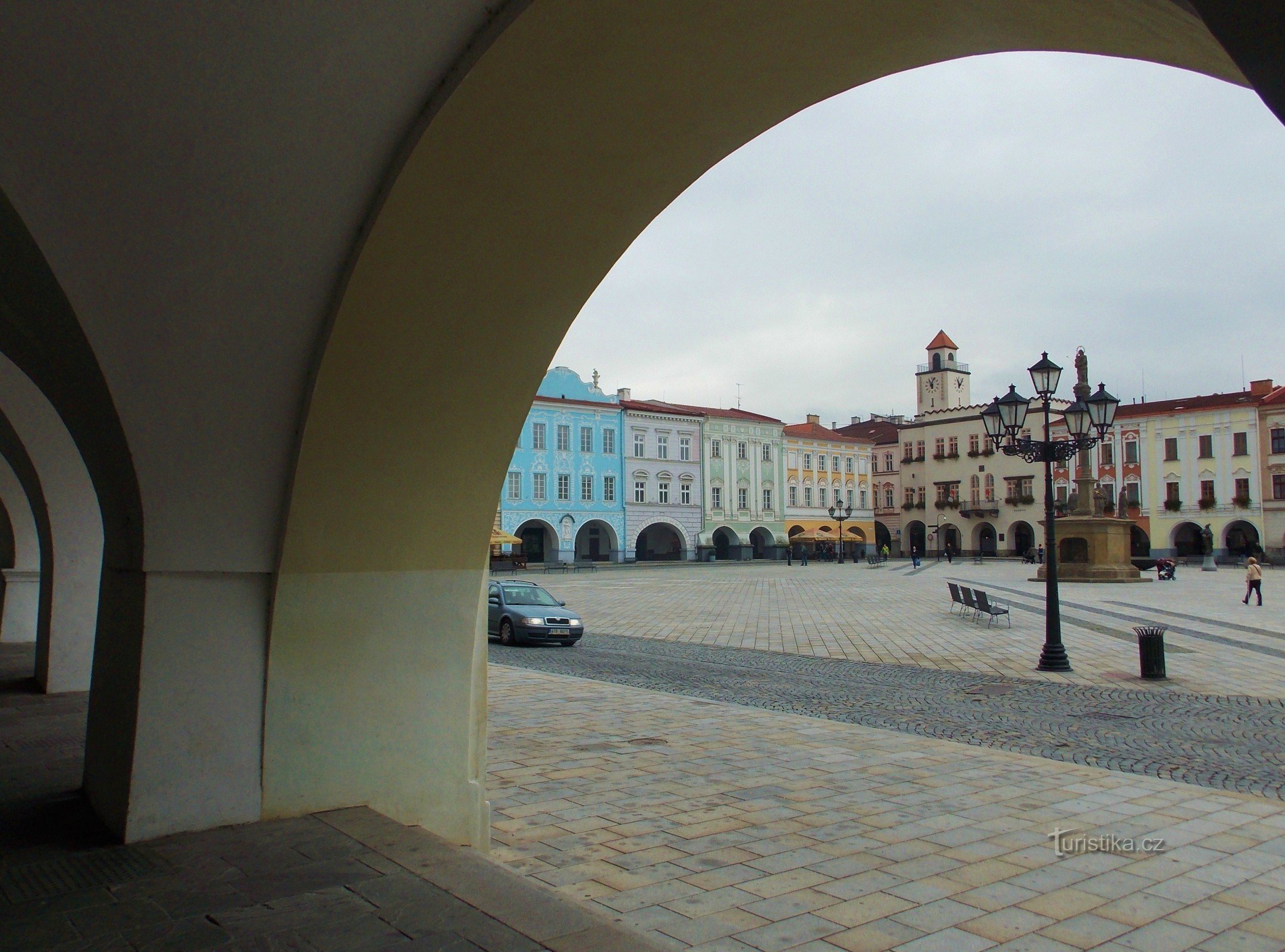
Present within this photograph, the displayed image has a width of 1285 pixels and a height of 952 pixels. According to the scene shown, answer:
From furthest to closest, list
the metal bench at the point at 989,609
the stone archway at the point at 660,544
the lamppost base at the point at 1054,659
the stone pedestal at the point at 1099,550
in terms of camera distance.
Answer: the stone archway at the point at 660,544, the stone pedestal at the point at 1099,550, the metal bench at the point at 989,609, the lamppost base at the point at 1054,659

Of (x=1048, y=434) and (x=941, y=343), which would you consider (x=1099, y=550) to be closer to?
(x=1048, y=434)

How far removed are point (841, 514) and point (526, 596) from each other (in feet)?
175

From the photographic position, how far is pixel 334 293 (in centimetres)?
385

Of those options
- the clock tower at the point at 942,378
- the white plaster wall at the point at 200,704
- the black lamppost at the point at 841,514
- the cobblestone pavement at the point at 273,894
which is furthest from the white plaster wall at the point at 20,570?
Answer: the clock tower at the point at 942,378

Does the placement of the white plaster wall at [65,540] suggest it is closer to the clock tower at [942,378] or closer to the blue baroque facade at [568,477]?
the blue baroque facade at [568,477]

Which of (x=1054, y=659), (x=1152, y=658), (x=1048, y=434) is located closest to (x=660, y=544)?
(x=1048, y=434)

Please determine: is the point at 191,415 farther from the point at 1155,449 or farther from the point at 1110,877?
the point at 1155,449

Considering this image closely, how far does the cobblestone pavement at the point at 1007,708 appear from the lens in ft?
24.5

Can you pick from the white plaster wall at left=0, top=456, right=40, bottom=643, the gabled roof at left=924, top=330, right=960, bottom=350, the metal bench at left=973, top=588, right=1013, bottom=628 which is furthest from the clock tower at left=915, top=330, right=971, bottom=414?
the white plaster wall at left=0, top=456, right=40, bottom=643

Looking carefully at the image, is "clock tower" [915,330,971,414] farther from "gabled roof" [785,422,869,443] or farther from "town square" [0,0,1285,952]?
"town square" [0,0,1285,952]

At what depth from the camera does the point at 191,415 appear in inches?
158

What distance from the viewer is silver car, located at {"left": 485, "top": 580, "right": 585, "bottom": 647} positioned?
1619 centimetres

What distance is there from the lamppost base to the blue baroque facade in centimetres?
4209

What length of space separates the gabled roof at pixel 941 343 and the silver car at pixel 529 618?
242 feet
